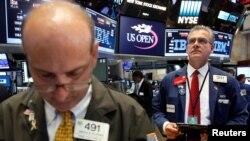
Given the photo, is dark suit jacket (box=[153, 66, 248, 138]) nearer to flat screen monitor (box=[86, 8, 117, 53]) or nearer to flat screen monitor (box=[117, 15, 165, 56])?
flat screen monitor (box=[86, 8, 117, 53])

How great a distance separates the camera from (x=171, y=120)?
3.32 metres

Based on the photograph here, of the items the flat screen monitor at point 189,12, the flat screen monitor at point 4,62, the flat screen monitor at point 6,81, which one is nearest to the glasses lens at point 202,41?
the flat screen monitor at point 6,81

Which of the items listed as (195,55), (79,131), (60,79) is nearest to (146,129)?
(79,131)

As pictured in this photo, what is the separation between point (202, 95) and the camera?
127 inches

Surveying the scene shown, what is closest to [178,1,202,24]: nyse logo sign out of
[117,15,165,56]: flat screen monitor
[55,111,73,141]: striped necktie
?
[117,15,165,56]: flat screen monitor

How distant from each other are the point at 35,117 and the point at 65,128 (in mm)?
115

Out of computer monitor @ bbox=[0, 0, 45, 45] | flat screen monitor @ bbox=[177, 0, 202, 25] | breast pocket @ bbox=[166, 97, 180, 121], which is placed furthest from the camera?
flat screen monitor @ bbox=[177, 0, 202, 25]

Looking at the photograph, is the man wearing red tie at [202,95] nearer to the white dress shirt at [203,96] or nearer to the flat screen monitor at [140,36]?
the white dress shirt at [203,96]

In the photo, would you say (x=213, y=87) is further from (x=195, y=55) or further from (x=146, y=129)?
(x=146, y=129)

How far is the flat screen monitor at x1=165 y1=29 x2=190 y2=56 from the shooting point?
8.00 meters

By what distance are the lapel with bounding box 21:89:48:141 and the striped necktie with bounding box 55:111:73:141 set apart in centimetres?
5

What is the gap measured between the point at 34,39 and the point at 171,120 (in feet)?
7.90

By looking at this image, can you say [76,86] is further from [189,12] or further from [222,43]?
[222,43]

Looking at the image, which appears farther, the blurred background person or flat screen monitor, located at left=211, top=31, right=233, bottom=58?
flat screen monitor, located at left=211, top=31, right=233, bottom=58
